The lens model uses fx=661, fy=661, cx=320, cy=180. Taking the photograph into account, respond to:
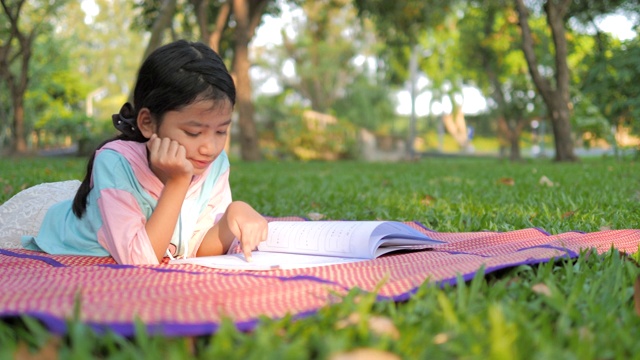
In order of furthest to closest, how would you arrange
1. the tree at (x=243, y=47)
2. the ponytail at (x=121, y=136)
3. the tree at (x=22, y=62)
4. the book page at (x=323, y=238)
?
1. the tree at (x=243, y=47)
2. the tree at (x=22, y=62)
3. the ponytail at (x=121, y=136)
4. the book page at (x=323, y=238)

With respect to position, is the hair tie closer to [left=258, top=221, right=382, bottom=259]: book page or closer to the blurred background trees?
[left=258, top=221, right=382, bottom=259]: book page

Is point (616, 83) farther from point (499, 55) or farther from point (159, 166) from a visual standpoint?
point (159, 166)

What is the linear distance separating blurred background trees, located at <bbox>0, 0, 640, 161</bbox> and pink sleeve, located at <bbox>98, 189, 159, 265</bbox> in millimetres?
10012

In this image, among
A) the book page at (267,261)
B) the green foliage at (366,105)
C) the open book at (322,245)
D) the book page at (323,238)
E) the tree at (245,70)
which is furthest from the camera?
the green foliage at (366,105)

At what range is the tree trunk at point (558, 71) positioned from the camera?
42.4 ft

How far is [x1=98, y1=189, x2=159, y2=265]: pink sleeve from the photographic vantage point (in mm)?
2269

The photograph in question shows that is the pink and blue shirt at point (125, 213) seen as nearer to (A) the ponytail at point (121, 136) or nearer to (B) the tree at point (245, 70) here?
(A) the ponytail at point (121, 136)

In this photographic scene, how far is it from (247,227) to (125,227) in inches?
16.5

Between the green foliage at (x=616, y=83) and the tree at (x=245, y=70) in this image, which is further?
the tree at (x=245, y=70)

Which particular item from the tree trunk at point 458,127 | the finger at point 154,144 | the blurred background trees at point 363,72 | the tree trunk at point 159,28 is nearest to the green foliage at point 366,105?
the blurred background trees at point 363,72

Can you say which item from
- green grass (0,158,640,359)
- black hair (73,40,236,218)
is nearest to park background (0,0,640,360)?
green grass (0,158,640,359)

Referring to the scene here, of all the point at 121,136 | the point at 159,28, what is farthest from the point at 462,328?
the point at 159,28

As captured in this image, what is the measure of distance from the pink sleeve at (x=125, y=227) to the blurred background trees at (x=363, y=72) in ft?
32.8

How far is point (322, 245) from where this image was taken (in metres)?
2.48
